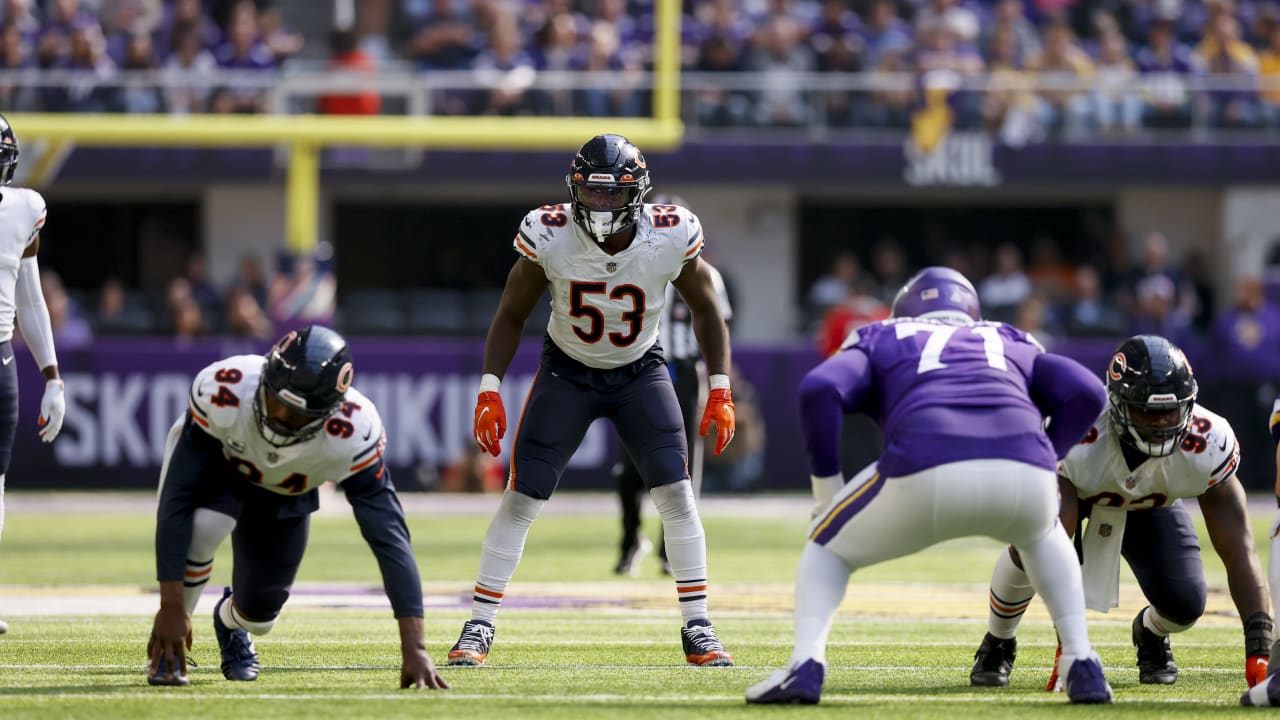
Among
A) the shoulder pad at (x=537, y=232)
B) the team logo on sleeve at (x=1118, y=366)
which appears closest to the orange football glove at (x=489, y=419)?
the shoulder pad at (x=537, y=232)

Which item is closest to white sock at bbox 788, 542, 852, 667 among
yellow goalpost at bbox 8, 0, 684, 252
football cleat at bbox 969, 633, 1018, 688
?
football cleat at bbox 969, 633, 1018, 688

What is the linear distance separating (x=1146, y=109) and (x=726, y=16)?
15.2ft

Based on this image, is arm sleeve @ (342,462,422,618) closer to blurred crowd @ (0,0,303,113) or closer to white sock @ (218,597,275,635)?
white sock @ (218,597,275,635)

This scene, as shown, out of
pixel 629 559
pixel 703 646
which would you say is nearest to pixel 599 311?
pixel 703 646

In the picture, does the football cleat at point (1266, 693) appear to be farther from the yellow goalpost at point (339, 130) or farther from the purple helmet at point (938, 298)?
the yellow goalpost at point (339, 130)

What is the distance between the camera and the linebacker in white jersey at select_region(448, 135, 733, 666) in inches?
252

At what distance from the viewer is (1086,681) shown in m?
4.99

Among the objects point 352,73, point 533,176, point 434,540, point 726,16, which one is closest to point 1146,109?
point 726,16

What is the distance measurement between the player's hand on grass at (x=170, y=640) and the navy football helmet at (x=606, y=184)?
2062 mm

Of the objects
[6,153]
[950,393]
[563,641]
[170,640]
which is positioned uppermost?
[6,153]

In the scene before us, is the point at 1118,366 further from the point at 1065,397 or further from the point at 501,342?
the point at 501,342

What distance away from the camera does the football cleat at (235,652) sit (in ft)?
18.8

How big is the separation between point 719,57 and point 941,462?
13905 mm

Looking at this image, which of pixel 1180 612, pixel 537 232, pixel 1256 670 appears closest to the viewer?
pixel 1256 670
